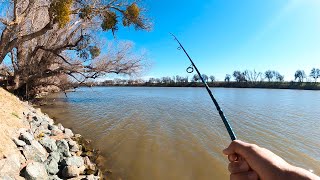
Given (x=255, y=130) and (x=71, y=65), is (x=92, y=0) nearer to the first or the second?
(x=71, y=65)

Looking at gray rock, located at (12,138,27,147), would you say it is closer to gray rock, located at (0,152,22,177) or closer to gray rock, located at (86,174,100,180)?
gray rock, located at (0,152,22,177)

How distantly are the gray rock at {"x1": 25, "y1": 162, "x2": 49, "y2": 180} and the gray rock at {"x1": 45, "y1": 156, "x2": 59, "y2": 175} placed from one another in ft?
0.94

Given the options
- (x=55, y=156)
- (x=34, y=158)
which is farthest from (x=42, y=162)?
(x=55, y=156)

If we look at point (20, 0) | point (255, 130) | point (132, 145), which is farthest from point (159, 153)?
point (20, 0)

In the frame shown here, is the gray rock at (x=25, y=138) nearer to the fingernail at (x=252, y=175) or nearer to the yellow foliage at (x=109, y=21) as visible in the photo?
the fingernail at (x=252, y=175)

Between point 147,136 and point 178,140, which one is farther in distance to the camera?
point 147,136

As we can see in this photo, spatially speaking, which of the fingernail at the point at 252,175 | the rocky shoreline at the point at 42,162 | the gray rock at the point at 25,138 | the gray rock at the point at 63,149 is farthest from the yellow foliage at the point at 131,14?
the fingernail at the point at 252,175

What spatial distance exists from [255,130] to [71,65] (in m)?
15.5

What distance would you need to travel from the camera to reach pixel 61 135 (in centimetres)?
947

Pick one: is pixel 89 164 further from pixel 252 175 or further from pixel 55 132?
pixel 252 175

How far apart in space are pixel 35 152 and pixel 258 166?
6.24m

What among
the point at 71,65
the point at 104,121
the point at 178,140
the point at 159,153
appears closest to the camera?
the point at 159,153

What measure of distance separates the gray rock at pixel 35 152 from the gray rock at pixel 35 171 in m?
0.45

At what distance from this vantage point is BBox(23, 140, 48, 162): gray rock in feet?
19.5
